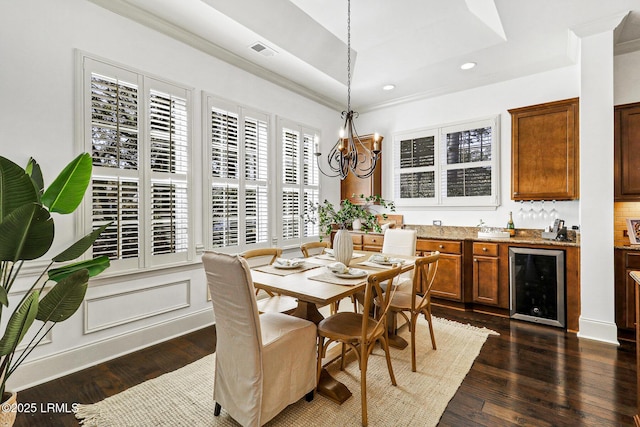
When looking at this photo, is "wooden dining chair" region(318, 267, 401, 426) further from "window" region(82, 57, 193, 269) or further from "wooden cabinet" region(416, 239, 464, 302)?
"wooden cabinet" region(416, 239, 464, 302)

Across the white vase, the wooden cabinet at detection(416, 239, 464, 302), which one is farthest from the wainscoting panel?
the wooden cabinet at detection(416, 239, 464, 302)

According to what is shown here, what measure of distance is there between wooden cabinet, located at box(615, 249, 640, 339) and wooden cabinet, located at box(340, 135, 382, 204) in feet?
10.3

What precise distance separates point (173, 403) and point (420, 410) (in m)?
1.68

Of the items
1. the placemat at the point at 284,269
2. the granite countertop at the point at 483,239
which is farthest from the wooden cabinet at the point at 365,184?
the placemat at the point at 284,269

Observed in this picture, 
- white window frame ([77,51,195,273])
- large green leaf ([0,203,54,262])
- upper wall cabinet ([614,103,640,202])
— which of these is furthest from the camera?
upper wall cabinet ([614,103,640,202])

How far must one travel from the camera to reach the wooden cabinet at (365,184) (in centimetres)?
530

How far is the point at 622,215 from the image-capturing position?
137 inches

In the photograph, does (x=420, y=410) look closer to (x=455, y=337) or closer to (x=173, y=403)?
(x=455, y=337)

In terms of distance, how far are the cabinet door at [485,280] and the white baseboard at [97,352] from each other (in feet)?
11.0

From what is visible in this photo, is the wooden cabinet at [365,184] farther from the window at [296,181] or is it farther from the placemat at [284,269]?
the placemat at [284,269]

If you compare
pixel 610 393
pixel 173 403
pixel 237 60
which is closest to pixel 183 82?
pixel 237 60

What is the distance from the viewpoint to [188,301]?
3344 millimetres

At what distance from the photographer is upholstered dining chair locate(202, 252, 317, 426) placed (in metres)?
1.72

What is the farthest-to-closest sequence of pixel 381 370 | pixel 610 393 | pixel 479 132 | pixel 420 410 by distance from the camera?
pixel 479 132 < pixel 381 370 < pixel 610 393 < pixel 420 410
